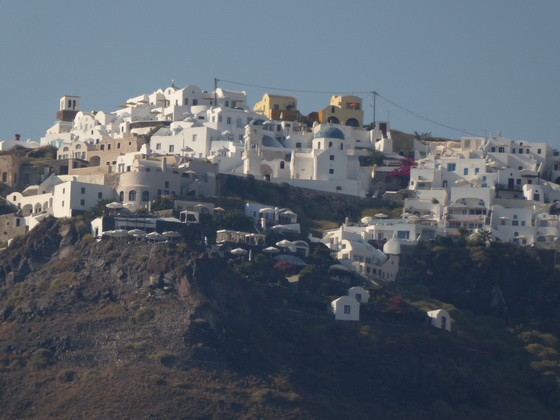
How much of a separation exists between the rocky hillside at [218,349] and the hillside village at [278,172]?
5.01 m

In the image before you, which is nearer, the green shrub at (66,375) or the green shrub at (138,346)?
the green shrub at (66,375)

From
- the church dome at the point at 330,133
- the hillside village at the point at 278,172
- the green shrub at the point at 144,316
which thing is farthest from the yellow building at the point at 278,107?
the green shrub at the point at 144,316

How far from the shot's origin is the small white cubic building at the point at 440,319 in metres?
116

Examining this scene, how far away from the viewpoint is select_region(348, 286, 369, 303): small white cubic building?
115812 millimetres

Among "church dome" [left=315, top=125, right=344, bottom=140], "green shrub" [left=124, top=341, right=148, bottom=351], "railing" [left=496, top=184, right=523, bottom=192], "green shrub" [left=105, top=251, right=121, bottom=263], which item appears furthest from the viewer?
"church dome" [left=315, top=125, right=344, bottom=140]

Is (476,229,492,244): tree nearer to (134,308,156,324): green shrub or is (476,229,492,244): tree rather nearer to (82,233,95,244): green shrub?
(82,233,95,244): green shrub

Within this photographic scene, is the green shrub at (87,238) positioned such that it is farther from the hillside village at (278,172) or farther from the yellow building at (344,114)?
the yellow building at (344,114)

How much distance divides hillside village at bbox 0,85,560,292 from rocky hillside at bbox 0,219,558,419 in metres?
5.01

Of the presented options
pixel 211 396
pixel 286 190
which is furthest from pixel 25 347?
pixel 286 190

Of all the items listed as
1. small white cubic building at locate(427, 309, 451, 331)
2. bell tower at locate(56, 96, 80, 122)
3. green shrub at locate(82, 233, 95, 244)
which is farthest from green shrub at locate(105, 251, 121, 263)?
bell tower at locate(56, 96, 80, 122)

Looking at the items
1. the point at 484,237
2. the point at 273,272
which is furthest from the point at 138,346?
the point at 484,237

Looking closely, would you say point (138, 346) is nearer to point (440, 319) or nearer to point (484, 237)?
point (440, 319)

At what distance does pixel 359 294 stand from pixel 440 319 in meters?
4.99

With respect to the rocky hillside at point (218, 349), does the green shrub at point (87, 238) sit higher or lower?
higher
